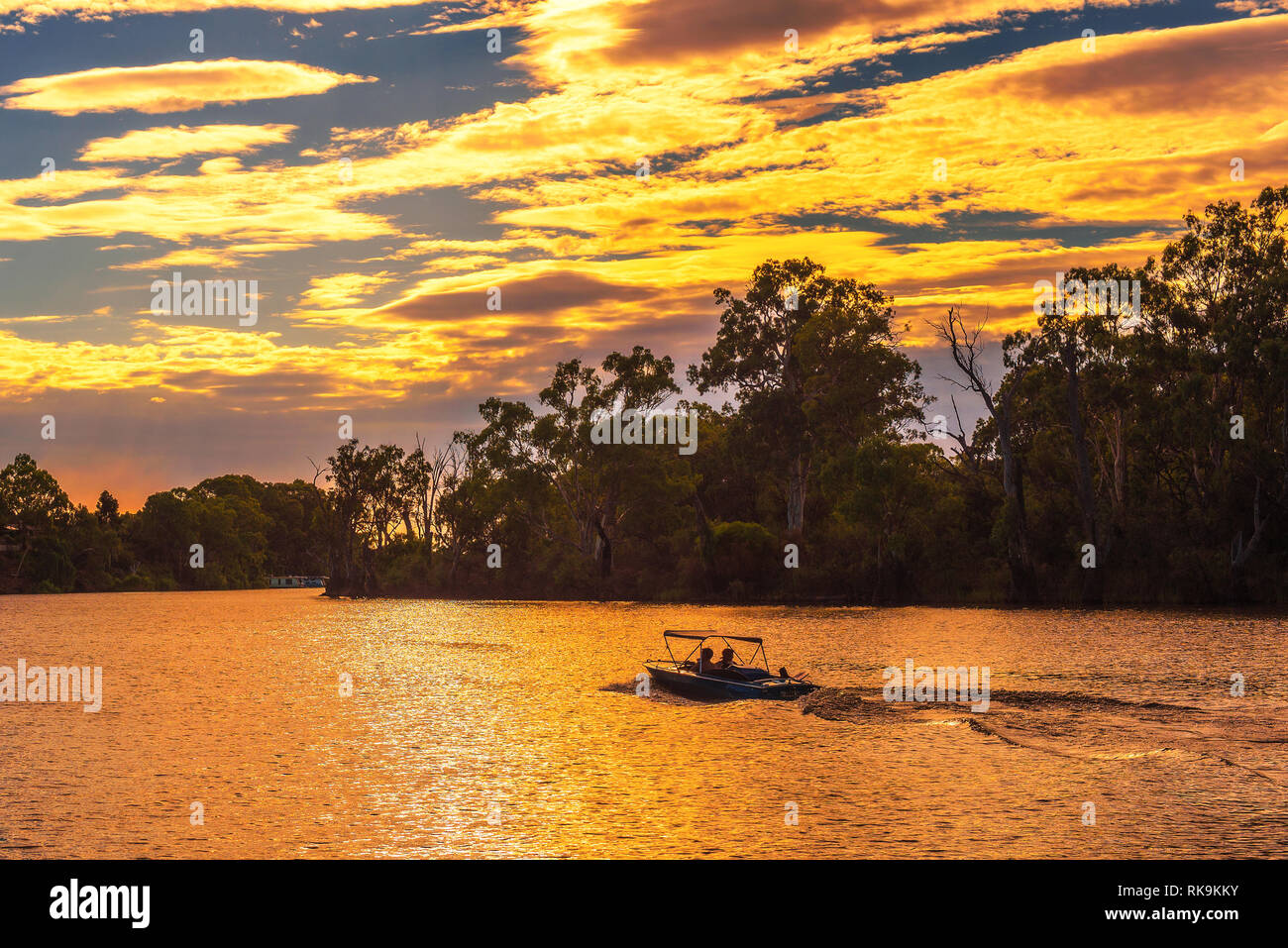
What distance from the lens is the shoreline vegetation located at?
75125mm

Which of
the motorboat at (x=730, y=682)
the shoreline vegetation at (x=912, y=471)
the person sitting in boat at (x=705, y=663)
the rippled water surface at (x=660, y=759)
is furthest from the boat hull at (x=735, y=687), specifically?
the shoreline vegetation at (x=912, y=471)

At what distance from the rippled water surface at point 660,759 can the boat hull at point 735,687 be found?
0.45 metres

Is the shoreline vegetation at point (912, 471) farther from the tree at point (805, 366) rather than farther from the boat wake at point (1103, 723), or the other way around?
the boat wake at point (1103, 723)

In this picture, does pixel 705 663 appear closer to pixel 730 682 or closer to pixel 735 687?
pixel 730 682

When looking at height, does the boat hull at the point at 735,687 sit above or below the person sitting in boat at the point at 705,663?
below

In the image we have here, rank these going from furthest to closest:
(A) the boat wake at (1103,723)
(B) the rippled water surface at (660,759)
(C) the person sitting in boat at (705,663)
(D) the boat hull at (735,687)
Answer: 1. (C) the person sitting in boat at (705,663)
2. (D) the boat hull at (735,687)
3. (A) the boat wake at (1103,723)
4. (B) the rippled water surface at (660,759)

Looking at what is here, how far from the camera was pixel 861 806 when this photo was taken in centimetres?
2088

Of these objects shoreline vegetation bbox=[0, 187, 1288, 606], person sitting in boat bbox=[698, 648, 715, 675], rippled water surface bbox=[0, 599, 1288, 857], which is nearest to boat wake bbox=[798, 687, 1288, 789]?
rippled water surface bbox=[0, 599, 1288, 857]

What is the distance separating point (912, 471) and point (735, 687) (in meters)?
55.2

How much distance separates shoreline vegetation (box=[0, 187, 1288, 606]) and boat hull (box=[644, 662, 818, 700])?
47.3 m

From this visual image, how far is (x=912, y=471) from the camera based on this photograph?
87250 mm

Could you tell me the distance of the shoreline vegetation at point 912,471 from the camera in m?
75.1

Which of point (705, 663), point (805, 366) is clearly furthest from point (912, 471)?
point (705, 663)
